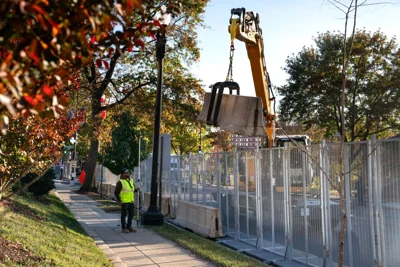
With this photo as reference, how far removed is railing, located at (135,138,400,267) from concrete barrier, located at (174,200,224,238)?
55 centimetres

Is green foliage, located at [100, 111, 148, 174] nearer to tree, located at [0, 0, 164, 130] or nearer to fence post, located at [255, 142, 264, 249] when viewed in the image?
fence post, located at [255, 142, 264, 249]

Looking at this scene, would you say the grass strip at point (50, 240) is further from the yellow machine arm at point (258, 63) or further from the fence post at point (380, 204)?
the yellow machine arm at point (258, 63)

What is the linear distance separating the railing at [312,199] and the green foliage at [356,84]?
45.7ft

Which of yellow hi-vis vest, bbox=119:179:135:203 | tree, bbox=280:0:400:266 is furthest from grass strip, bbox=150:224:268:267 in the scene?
tree, bbox=280:0:400:266

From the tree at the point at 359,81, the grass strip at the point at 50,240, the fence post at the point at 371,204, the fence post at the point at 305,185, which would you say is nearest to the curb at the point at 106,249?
the grass strip at the point at 50,240

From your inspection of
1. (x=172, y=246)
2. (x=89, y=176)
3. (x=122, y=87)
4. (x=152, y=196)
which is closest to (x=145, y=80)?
(x=122, y=87)

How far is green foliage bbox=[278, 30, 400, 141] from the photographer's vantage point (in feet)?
82.8

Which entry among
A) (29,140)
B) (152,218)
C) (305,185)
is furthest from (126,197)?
(29,140)

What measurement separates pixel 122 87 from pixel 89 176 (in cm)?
773

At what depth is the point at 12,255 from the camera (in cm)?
720

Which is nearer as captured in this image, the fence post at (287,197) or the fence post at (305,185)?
the fence post at (305,185)

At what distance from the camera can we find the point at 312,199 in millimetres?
9469

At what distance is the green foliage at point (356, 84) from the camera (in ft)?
82.8

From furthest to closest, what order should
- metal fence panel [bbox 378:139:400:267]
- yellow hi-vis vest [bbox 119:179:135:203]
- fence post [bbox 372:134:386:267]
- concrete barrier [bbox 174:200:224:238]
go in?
1. yellow hi-vis vest [bbox 119:179:135:203]
2. concrete barrier [bbox 174:200:224:238]
3. fence post [bbox 372:134:386:267]
4. metal fence panel [bbox 378:139:400:267]
